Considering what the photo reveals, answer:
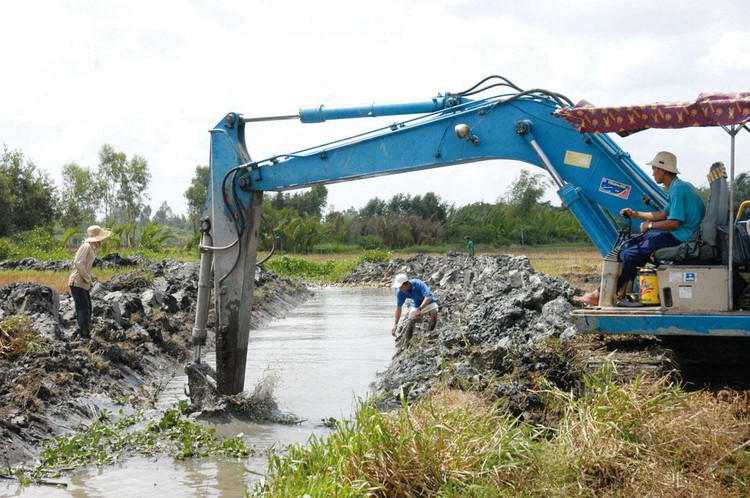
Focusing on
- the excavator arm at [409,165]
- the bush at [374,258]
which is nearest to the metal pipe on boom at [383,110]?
the excavator arm at [409,165]

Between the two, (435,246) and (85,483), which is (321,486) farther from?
(435,246)

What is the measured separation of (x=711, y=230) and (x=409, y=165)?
3.76 metres

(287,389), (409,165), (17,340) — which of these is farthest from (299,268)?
(409,165)

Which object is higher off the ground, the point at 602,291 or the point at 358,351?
the point at 602,291

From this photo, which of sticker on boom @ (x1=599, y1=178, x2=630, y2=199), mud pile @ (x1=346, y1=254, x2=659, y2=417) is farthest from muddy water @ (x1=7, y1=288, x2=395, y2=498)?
sticker on boom @ (x1=599, y1=178, x2=630, y2=199)

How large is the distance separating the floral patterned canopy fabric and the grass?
2.11 meters

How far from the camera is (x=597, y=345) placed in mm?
8750

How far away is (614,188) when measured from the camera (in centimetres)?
907

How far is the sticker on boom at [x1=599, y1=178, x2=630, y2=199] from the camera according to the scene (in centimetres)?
901

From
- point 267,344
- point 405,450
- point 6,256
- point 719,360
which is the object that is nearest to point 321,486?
point 405,450

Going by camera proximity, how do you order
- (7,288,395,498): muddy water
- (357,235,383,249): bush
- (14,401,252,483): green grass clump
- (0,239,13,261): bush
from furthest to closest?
(357,235,383,249): bush < (0,239,13,261): bush < (14,401,252,483): green grass clump < (7,288,395,498): muddy water

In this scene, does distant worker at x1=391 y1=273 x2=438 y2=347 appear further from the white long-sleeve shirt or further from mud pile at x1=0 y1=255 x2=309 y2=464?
the white long-sleeve shirt

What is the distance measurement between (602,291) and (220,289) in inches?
193

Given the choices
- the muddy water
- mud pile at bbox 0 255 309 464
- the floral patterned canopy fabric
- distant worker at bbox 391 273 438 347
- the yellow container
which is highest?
the floral patterned canopy fabric
